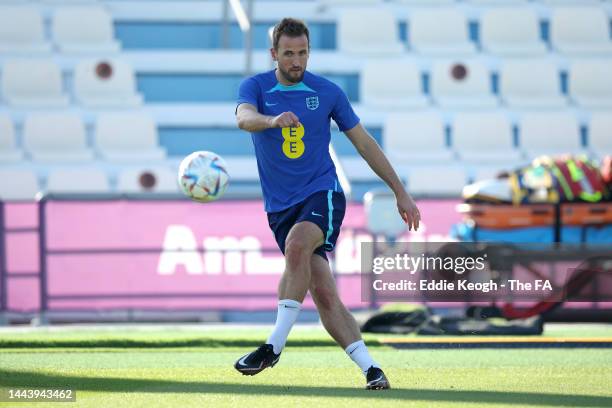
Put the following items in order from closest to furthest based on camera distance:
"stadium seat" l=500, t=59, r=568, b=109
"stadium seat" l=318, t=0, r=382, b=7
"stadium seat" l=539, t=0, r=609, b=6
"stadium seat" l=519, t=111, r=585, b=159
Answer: "stadium seat" l=519, t=111, r=585, b=159 < "stadium seat" l=318, t=0, r=382, b=7 < "stadium seat" l=500, t=59, r=568, b=109 < "stadium seat" l=539, t=0, r=609, b=6

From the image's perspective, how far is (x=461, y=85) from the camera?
28.2m

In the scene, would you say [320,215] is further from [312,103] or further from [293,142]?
[312,103]

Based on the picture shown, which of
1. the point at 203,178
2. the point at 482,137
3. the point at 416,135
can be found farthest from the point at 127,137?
the point at 203,178

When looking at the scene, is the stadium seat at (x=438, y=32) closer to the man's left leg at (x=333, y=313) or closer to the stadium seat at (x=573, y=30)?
the stadium seat at (x=573, y=30)

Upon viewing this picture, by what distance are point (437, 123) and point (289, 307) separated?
70.0 ft

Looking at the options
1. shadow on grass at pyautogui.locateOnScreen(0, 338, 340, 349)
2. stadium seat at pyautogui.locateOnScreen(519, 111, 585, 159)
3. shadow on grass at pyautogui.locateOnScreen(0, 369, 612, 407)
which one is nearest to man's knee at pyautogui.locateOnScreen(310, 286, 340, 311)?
shadow on grass at pyautogui.locateOnScreen(0, 369, 612, 407)

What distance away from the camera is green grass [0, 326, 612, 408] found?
606 centimetres

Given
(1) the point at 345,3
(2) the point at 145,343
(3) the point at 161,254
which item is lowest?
(2) the point at 145,343

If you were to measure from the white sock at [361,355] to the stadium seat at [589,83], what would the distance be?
75.8ft

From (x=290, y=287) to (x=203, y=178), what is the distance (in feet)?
13.3

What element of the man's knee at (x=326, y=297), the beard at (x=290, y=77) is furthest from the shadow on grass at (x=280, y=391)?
the beard at (x=290, y=77)

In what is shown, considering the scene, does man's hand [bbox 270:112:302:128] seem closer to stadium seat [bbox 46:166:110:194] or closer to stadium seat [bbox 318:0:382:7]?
stadium seat [bbox 46:166:110:194]

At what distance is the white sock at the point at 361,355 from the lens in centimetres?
653

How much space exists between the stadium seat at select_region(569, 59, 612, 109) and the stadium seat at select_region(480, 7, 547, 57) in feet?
2.98
